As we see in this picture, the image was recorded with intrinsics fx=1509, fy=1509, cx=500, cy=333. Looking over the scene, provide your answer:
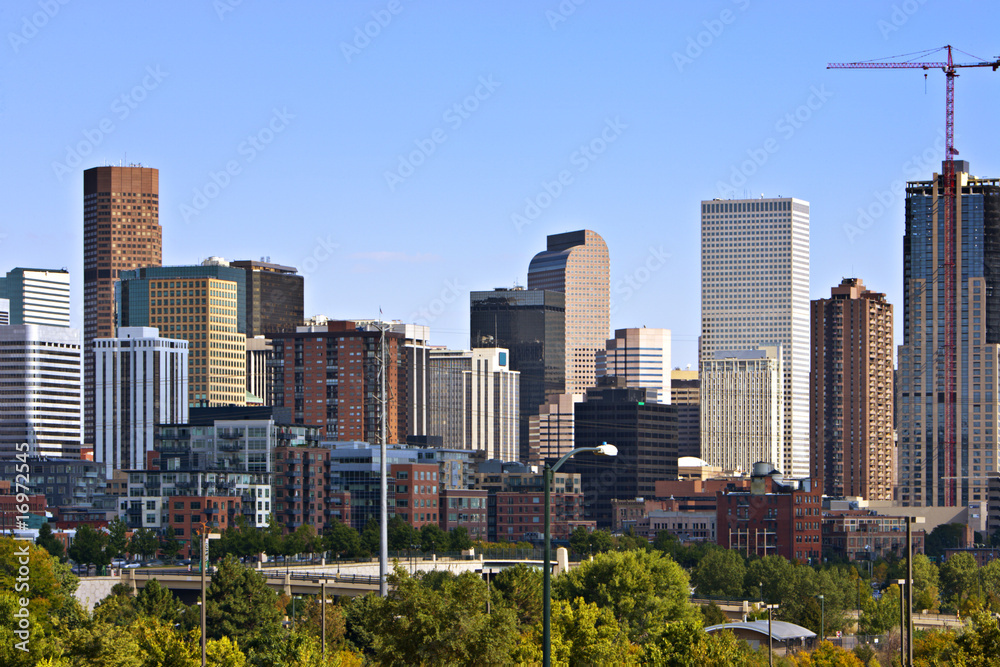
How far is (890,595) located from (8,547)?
106 m

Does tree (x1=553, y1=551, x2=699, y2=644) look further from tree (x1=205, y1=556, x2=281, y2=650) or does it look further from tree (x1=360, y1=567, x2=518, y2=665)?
tree (x1=360, y1=567, x2=518, y2=665)

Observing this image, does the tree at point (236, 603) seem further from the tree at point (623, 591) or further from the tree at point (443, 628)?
the tree at point (443, 628)

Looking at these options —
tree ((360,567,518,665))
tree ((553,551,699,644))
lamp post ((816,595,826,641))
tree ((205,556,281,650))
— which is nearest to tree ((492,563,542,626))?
A: tree ((553,551,699,644))

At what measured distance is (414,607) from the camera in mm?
69000

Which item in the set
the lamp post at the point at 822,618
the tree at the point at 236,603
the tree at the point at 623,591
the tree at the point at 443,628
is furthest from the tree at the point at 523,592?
the tree at the point at 443,628

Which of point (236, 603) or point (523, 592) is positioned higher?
point (236, 603)

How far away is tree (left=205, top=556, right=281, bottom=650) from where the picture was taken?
138000mm

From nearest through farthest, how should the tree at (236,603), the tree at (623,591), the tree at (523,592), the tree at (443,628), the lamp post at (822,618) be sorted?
the tree at (443,628) < the tree at (236,603) < the tree at (523,592) < the tree at (623,591) < the lamp post at (822,618)

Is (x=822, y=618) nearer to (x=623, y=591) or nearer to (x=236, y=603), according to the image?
(x=623, y=591)

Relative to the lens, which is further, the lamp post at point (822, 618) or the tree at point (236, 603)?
the lamp post at point (822, 618)

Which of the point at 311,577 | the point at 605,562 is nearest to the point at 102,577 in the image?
the point at 311,577

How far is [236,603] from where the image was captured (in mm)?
139125

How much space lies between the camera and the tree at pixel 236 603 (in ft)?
453

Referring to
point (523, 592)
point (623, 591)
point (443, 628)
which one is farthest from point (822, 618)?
point (443, 628)
